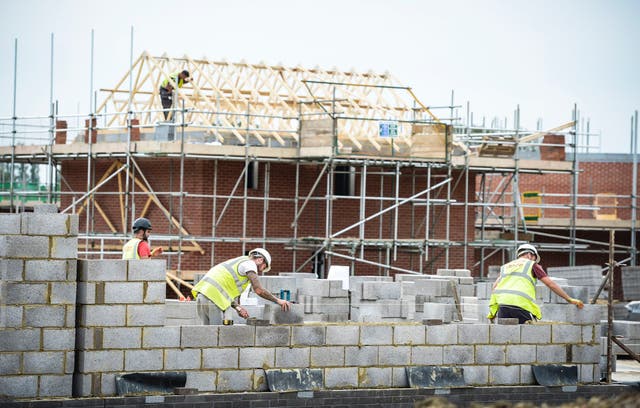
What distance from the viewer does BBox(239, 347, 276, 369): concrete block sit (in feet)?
46.4

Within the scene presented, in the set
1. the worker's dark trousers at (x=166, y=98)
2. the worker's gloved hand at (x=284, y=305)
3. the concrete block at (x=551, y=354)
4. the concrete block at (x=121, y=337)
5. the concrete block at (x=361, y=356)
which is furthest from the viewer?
the worker's dark trousers at (x=166, y=98)

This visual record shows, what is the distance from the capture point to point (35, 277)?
1320 cm

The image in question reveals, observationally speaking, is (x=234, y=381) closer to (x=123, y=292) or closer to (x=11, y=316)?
(x=123, y=292)

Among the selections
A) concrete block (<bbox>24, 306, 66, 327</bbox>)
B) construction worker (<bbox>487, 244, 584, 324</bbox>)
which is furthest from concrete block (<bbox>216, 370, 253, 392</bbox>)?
construction worker (<bbox>487, 244, 584, 324</bbox>)

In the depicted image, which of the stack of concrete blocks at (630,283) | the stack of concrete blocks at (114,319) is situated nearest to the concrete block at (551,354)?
the stack of concrete blocks at (114,319)

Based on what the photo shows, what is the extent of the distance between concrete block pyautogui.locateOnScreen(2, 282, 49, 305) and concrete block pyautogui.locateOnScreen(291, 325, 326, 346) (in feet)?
9.30

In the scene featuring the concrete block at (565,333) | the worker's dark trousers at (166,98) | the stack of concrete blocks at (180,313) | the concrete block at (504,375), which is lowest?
the concrete block at (504,375)

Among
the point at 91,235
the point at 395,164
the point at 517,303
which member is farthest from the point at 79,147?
the point at 517,303

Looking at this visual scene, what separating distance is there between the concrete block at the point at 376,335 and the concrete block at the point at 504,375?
1411 mm

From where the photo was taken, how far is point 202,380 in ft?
45.7

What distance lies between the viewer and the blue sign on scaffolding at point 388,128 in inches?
1139

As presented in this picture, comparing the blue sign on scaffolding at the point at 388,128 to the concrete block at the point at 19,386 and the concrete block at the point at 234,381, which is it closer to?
the concrete block at the point at 234,381

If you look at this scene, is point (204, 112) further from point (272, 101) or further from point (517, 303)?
point (517, 303)

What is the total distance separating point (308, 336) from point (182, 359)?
149 cm
